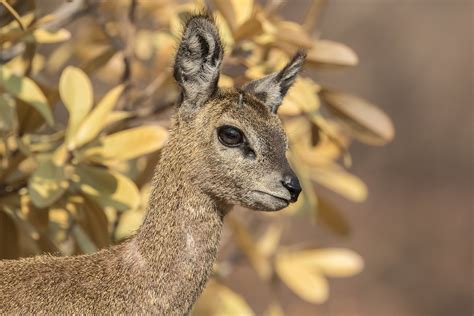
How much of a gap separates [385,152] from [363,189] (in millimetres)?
7136

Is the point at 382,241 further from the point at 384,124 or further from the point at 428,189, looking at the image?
the point at 384,124

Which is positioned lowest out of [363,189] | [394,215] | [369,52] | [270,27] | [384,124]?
[394,215]

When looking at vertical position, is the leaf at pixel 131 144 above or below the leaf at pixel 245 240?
above

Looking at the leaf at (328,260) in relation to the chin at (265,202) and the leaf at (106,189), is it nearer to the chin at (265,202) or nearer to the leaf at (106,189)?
the leaf at (106,189)

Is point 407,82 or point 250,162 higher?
point 250,162

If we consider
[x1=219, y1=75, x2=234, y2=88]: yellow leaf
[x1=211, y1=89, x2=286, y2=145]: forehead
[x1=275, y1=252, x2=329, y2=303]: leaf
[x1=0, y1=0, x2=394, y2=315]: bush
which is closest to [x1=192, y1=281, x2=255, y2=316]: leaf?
[x1=0, y1=0, x2=394, y2=315]: bush

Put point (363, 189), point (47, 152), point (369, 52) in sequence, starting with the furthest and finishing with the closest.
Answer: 1. point (369, 52)
2. point (363, 189)
3. point (47, 152)

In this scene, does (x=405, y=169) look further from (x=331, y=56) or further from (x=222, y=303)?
(x=331, y=56)

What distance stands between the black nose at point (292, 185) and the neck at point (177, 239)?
10.1 inches

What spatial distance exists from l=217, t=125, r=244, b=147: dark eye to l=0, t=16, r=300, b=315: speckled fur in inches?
0.6

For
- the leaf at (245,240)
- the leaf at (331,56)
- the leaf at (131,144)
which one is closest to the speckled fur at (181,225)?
the leaf at (131,144)

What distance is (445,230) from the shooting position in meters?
10.4

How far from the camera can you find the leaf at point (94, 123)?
3410 mm

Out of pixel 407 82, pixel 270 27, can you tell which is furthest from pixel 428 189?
pixel 270 27
